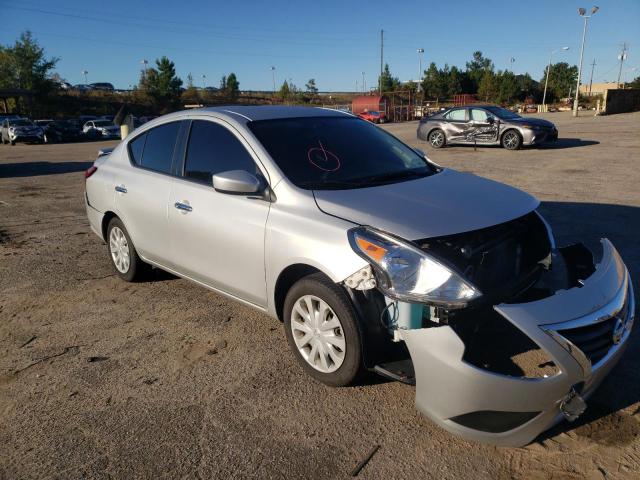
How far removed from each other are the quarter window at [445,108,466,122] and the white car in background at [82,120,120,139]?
26.9 m

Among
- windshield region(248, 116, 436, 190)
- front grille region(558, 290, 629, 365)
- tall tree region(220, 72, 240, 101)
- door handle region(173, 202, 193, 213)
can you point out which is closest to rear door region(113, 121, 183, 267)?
Result: door handle region(173, 202, 193, 213)

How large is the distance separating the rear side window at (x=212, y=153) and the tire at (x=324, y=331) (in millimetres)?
1004

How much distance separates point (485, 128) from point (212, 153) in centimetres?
1453

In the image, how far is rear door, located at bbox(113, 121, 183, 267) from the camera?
4176 mm

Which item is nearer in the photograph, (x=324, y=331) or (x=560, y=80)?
(x=324, y=331)

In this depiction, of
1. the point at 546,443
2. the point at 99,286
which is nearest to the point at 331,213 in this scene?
the point at 546,443

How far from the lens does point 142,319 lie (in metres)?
4.18

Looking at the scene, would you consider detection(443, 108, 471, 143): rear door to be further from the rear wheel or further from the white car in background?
the white car in background

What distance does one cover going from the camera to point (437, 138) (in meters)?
17.8

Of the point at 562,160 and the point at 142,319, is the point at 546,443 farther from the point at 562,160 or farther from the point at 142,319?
the point at 562,160

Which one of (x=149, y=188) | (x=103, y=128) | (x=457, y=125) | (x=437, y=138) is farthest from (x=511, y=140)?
(x=103, y=128)

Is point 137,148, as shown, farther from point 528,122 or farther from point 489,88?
point 489,88

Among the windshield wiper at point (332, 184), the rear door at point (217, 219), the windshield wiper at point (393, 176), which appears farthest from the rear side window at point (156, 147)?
the windshield wiper at point (393, 176)

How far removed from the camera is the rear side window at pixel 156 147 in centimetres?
426
